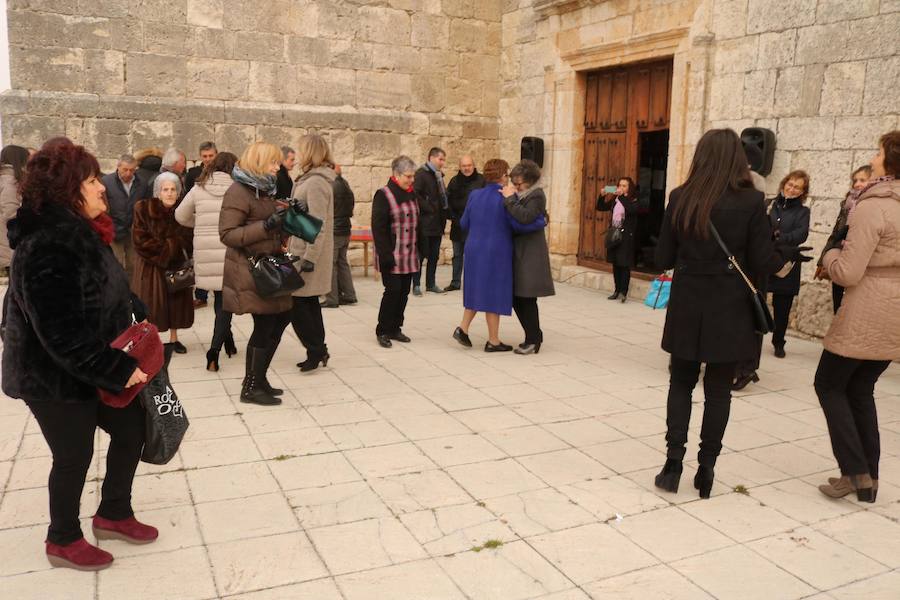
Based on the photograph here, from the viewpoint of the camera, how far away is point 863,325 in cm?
356

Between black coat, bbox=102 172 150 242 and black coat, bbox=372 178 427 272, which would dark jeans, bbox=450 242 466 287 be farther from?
black coat, bbox=102 172 150 242

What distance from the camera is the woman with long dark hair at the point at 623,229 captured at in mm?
8906

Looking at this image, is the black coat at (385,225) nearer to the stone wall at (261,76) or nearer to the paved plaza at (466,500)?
the paved plaza at (466,500)

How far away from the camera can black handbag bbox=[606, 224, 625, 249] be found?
29.0 feet

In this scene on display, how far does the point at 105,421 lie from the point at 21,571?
0.62 metres

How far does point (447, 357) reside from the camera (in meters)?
6.44

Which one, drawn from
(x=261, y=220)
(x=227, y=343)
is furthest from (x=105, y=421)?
(x=227, y=343)

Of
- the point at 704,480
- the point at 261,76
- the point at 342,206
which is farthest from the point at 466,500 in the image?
the point at 261,76

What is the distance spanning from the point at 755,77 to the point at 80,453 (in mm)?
7017

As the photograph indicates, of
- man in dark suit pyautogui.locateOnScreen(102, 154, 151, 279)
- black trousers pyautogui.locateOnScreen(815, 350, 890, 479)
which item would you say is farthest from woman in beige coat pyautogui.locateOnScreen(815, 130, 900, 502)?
man in dark suit pyautogui.locateOnScreen(102, 154, 151, 279)

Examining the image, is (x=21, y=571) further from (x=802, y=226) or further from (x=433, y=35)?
(x=433, y=35)

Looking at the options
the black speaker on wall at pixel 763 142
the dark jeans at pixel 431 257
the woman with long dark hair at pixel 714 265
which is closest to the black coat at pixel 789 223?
the black speaker on wall at pixel 763 142

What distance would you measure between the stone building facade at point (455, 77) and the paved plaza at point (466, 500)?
2.75 metres

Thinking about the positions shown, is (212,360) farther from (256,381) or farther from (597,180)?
(597,180)
